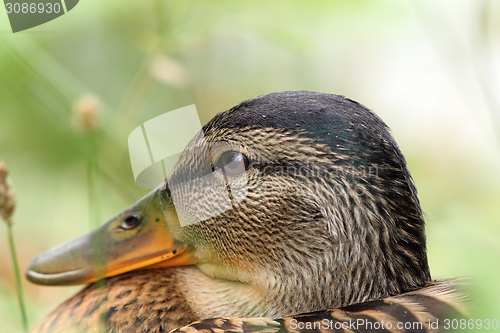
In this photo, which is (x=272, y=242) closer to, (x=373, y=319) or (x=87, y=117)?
(x=373, y=319)

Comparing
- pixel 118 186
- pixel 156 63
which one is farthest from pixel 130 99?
pixel 118 186

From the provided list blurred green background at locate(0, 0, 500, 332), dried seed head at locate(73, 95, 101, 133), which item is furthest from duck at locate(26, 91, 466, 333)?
blurred green background at locate(0, 0, 500, 332)

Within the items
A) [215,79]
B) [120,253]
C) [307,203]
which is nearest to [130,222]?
[120,253]

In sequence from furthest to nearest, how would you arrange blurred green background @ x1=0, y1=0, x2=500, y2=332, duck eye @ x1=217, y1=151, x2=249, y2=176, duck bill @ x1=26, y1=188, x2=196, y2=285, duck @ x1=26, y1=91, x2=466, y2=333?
blurred green background @ x1=0, y1=0, x2=500, y2=332 → duck bill @ x1=26, y1=188, x2=196, y2=285 → duck eye @ x1=217, y1=151, x2=249, y2=176 → duck @ x1=26, y1=91, x2=466, y2=333

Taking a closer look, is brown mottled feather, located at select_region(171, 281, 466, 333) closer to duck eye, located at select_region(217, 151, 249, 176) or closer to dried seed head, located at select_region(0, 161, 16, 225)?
duck eye, located at select_region(217, 151, 249, 176)

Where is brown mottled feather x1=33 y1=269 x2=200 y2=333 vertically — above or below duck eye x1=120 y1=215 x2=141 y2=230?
below

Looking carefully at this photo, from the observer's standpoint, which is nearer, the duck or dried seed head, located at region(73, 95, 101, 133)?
the duck

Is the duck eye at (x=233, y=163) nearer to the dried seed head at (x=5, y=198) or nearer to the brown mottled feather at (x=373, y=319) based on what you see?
the brown mottled feather at (x=373, y=319)
